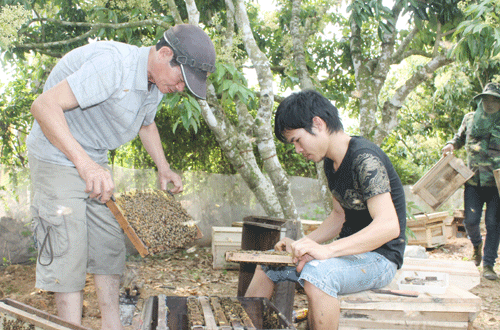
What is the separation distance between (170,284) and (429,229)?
4527 mm

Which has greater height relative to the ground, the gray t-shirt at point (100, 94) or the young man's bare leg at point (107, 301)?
the gray t-shirt at point (100, 94)

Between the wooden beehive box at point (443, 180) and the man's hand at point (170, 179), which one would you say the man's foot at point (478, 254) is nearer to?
the wooden beehive box at point (443, 180)

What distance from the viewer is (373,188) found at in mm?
A: 2332

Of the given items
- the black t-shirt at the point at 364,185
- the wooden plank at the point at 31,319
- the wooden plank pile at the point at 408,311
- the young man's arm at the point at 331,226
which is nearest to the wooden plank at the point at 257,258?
the wooden plank pile at the point at 408,311

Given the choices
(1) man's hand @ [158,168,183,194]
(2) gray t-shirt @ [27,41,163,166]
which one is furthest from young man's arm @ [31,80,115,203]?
(1) man's hand @ [158,168,183,194]

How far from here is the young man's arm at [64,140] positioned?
2.27 metres

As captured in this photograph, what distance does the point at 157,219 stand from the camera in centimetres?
283

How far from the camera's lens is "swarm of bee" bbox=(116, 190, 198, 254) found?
8.45ft

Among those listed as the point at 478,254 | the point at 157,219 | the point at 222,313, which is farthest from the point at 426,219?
the point at 222,313

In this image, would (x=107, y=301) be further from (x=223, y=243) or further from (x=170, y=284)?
(x=223, y=243)

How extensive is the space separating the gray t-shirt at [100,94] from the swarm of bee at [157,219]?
16.4 inches

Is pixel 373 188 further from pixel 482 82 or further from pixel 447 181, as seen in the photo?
pixel 482 82

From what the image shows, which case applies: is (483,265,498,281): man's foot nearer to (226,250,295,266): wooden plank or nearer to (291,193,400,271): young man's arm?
(291,193,400,271): young man's arm

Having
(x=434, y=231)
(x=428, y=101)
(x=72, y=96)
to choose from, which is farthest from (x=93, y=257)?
(x=428, y=101)
